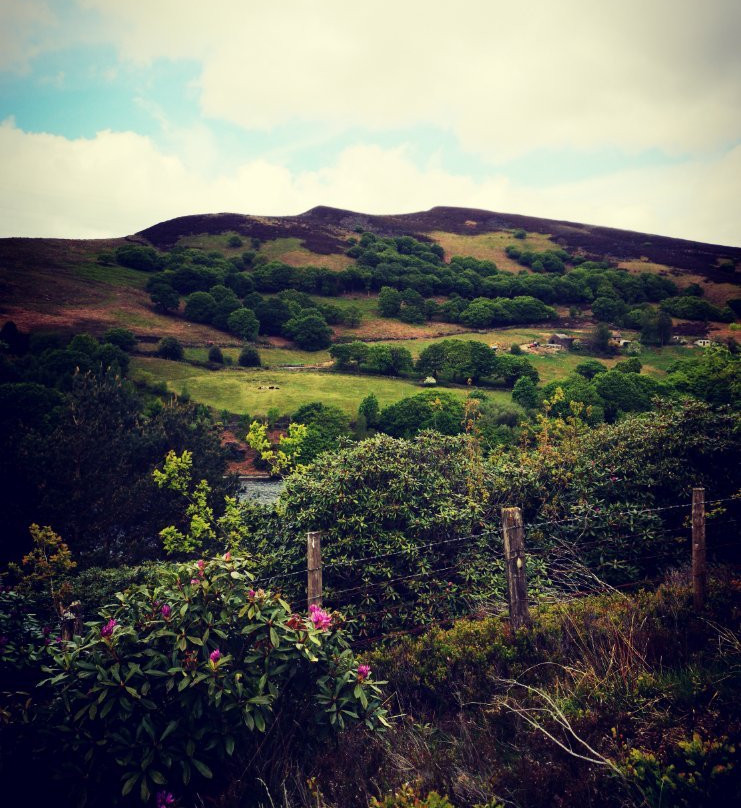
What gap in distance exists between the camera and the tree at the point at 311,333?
6425 centimetres

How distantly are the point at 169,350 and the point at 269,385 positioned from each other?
1330 cm

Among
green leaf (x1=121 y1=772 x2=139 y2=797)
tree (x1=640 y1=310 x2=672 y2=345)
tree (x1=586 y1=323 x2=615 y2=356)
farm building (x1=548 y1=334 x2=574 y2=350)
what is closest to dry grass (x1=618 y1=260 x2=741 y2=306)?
tree (x1=640 y1=310 x2=672 y2=345)

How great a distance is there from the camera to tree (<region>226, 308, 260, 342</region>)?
6456 centimetres

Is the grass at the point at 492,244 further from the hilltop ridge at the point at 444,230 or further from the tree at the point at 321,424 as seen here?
the tree at the point at 321,424

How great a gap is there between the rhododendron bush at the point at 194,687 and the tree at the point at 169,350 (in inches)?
2040

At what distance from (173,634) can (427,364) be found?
50775 millimetres

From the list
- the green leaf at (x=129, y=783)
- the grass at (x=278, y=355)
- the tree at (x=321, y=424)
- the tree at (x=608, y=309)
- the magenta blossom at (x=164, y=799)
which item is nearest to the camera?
the green leaf at (x=129, y=783)

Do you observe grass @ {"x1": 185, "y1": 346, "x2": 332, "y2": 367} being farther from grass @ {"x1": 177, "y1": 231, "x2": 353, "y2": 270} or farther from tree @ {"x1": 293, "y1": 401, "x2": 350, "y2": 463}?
grass @ {"x1": 177, "y1": 231, "x2": 353, "y2": 270}

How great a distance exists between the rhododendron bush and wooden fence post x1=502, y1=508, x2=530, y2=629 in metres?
2.01

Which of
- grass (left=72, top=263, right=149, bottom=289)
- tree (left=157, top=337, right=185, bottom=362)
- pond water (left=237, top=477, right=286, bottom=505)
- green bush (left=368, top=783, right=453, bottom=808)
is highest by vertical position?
grass (left=72, top=263, right=149, bottom=289)

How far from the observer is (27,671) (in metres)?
4.36

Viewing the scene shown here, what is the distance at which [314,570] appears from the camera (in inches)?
197

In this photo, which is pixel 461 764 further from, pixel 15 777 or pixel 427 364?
pixel 427 364

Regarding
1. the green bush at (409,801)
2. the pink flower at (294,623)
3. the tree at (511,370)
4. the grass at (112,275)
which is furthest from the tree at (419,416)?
the grass at (112,275)
